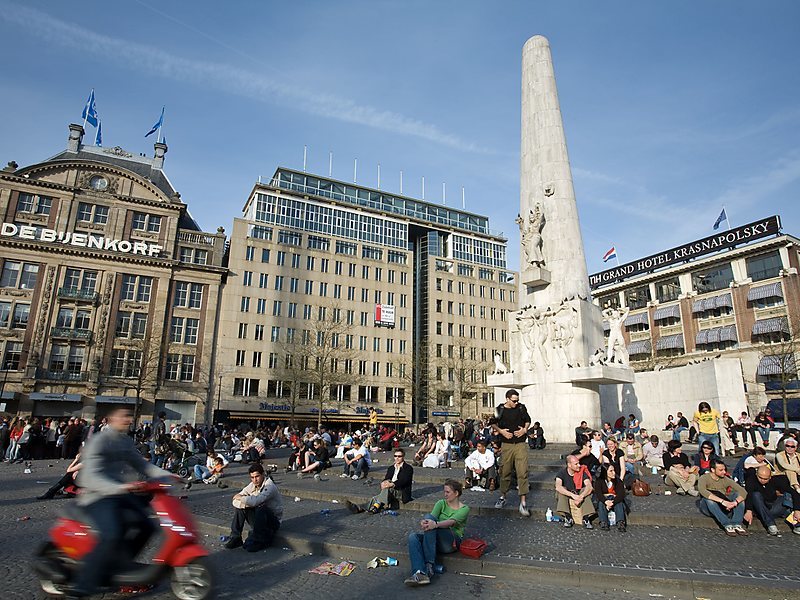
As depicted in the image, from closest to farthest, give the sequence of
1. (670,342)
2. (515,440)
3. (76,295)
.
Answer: (515,440) → (76,295) → (670,342)

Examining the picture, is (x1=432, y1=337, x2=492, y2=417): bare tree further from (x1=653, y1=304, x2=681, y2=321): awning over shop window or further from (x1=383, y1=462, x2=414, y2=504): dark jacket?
(x1=383, y1=462, x2=414, y2=504): dark jacket

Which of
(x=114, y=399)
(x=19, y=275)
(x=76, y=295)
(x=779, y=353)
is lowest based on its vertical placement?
(x=114, y=399)

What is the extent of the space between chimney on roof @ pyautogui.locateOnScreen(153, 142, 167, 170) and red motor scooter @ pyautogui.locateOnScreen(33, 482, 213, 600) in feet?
192

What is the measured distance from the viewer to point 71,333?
1794 inches

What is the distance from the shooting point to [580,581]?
6086 millimetres

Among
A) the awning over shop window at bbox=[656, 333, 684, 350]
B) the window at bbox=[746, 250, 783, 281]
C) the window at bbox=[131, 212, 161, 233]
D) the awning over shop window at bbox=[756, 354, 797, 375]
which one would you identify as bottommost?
the awning over shop window at bbox=[756, 354, 797, 375]

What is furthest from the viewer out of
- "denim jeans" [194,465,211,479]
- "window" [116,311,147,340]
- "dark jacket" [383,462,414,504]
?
"window" [116,311,147,340]

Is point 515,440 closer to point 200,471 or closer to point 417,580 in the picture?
point 417,580

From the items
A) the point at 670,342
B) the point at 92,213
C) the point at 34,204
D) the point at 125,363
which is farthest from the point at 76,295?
the point at 670,342

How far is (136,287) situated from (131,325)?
3.68m

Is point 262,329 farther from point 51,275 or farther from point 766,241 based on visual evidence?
point 766,241

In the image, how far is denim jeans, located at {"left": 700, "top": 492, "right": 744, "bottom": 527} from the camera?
333 inches

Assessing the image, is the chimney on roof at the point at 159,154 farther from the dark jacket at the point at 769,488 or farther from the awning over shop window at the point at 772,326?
the awning over shop window at the point at 772,326

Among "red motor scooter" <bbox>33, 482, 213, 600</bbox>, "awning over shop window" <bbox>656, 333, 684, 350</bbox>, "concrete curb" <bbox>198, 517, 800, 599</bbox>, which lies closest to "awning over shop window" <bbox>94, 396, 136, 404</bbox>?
"concrete curb" <bbox>198, 517, 800, 599</bbox>
